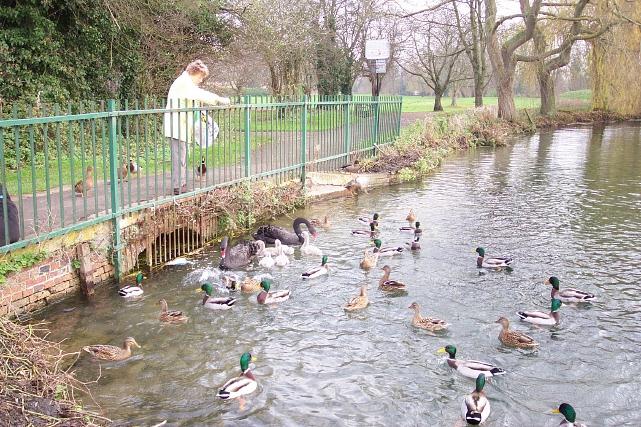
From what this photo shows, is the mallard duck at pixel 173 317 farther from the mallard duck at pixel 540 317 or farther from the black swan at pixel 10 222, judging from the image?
the mallard duck at pixel 540 317

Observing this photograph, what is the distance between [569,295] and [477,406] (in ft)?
11.3

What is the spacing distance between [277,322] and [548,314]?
132 inches

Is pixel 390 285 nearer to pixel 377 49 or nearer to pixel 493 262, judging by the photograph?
pixel 493 262

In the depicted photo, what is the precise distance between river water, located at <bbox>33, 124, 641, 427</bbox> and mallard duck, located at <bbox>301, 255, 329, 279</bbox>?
111 millimetres

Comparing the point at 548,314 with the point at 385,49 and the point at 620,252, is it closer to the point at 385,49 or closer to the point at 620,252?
the point at 620,252

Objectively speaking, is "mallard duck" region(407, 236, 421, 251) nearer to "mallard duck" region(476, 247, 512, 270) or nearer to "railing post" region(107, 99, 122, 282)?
"mallard duck" region(476, 247, 512, 270)

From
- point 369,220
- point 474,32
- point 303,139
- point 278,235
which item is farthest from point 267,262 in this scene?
point 474,32

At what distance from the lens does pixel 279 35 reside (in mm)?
25719

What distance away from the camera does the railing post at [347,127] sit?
685 inches

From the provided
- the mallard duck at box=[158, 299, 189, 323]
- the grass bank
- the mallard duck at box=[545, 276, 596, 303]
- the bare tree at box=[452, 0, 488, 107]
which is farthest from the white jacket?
the bare tree at box=[452, 0, 488, 107]

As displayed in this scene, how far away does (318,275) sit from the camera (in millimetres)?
9594

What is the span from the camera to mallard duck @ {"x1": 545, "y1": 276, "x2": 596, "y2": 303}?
332 inches

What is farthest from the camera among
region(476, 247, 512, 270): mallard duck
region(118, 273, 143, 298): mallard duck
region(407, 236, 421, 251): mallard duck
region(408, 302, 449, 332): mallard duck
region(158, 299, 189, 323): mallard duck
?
region(407, 236, 421, 251): mallard duck

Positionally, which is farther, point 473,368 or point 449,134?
point 449,134
